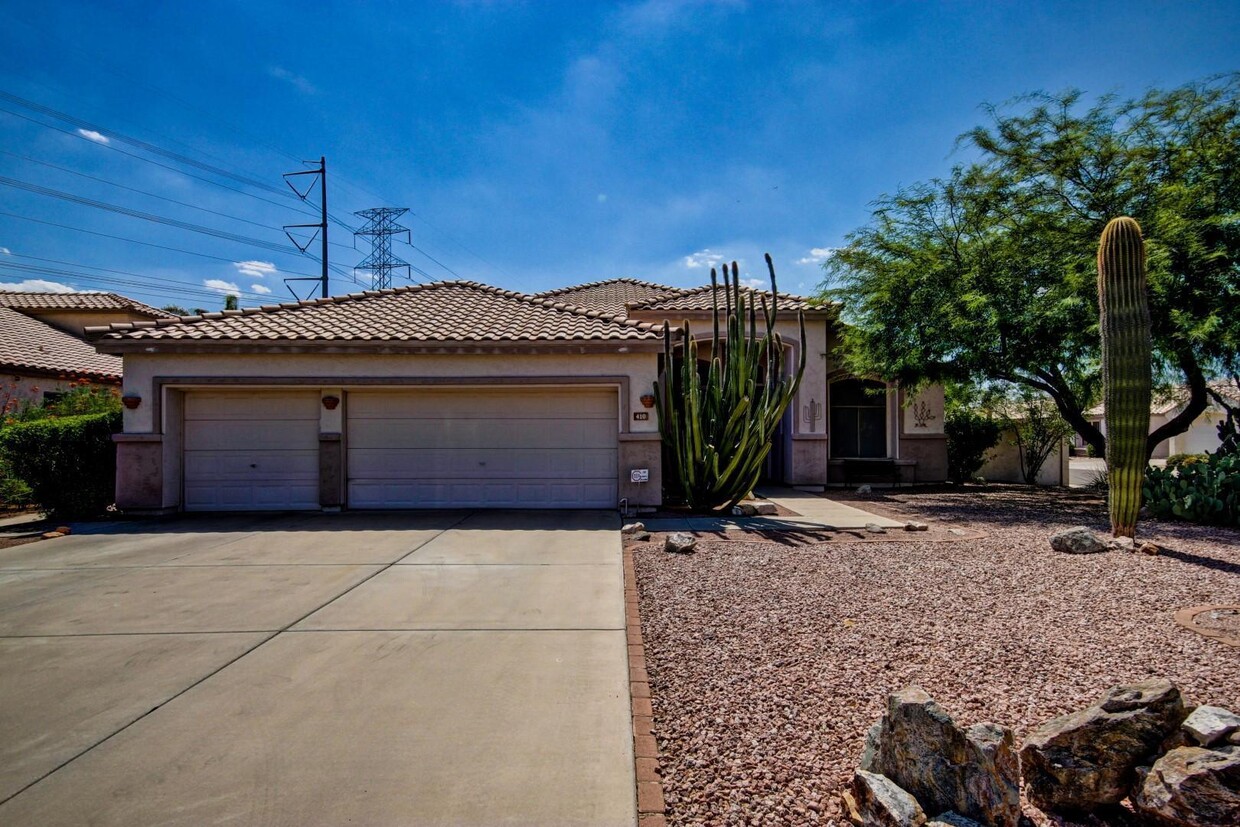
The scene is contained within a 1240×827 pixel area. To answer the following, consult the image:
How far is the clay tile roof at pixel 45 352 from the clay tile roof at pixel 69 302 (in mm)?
683

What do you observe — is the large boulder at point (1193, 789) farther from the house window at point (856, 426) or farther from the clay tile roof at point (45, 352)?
the clay tile roof at point (45, 352)

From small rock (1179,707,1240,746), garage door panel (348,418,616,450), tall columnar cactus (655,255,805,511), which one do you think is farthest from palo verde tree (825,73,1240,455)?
small rock (1179,707,1240,746)

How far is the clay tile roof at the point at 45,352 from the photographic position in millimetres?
16109

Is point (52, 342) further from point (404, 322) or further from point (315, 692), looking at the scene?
point (315, 692)

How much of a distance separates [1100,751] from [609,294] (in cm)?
1909

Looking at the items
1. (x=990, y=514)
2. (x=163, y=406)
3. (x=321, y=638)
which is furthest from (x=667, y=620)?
(x=163, y=406)

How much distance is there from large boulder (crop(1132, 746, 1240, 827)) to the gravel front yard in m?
0.44

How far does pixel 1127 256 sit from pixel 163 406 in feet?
50.8

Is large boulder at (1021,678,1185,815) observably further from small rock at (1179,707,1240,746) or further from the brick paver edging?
the brick paver edging

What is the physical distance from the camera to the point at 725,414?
11375 mm

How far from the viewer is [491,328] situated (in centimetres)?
1227

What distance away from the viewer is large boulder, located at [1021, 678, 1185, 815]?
2713 mm

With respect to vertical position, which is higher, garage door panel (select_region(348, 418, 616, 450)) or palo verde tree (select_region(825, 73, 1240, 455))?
palo verde tree (select_region(825, 73, 1240, 455))

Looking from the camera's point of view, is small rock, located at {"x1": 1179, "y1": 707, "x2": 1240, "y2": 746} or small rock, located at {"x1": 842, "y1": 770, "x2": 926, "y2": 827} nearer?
small rock, located at {"x1": 842, "y1": 770, "x2": 926, "y2": 827}
